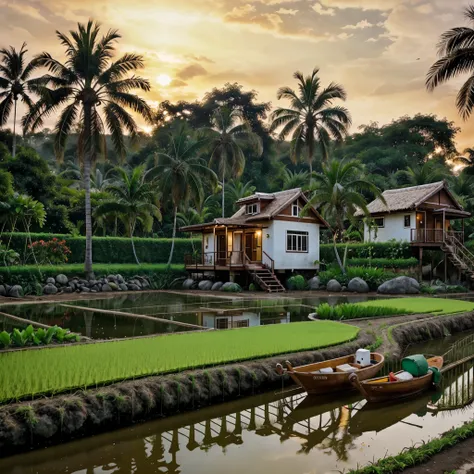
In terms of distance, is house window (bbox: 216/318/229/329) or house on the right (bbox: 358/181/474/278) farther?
house on the right (bbox: 358/181/474/278)

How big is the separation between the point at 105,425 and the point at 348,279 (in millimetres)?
24983

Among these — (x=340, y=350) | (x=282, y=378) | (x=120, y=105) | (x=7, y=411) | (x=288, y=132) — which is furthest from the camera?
(x=288, y=132)

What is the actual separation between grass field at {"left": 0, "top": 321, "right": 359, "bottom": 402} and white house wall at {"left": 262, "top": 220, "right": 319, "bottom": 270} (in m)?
19.2

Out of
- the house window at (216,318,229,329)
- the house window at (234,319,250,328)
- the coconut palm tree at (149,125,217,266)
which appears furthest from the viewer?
the coconut palm tree at (149,125,217,266)

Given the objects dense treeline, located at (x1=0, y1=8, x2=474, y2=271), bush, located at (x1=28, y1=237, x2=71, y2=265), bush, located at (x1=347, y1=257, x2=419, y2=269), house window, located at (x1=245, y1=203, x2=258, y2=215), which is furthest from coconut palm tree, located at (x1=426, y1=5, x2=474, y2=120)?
bush, located at (x1=28, y1=237, x2=71, y2=265)

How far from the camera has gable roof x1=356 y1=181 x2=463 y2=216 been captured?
34.3 meters

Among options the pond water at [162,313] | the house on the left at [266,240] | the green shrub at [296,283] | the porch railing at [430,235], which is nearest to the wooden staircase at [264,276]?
the house on the left at [266,240]

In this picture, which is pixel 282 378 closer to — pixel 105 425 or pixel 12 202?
pixel 105 425

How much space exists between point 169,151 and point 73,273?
12.6 metres

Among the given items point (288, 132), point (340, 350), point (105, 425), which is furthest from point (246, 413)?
point (288, 132)

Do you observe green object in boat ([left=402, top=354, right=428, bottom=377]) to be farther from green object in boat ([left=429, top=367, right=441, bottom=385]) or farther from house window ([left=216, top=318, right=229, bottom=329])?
house window ([left=216, top=318, right=229, bottom=329])

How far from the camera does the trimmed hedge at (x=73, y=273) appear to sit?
85.2 feet

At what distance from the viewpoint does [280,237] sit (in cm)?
3253

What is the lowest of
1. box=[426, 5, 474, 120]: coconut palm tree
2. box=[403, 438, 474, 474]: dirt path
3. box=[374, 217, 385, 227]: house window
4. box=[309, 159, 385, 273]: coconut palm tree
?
box=[403, 438, 474, 474]: dirt path
